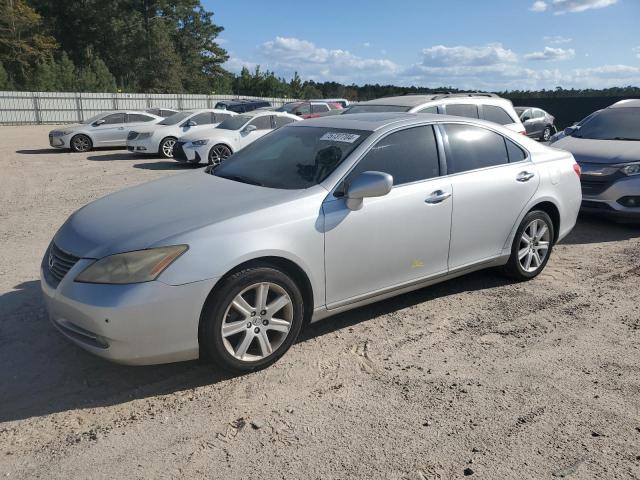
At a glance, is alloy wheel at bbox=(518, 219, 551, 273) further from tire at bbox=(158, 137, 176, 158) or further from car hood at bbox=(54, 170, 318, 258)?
tire at bbox=(158, 137, 176, 158)

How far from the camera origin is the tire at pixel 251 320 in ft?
11.0

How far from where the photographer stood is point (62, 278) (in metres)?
3.42

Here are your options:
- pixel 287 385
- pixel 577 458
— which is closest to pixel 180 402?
pixel 287 385

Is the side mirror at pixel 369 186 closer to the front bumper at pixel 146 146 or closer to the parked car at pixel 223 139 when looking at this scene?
the parked car at pixel 223 139

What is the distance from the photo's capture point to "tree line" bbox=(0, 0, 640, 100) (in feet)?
149

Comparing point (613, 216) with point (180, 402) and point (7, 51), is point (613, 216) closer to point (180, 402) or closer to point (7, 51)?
point (180, 402)

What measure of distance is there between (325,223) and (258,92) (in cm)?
6883

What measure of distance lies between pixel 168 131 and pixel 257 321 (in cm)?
1445

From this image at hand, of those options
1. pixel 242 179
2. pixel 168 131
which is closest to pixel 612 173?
pixel 242 179

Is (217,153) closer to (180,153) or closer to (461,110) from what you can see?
(180,153)

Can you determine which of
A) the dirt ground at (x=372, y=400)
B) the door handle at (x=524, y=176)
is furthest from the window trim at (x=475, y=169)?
the dirt ground at (x=372, y=400)

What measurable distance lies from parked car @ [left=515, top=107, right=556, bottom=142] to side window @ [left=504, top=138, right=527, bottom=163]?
18.4m

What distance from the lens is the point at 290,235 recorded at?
11.8ft

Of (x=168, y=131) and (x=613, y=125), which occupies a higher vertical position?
(x=613, y=125)
